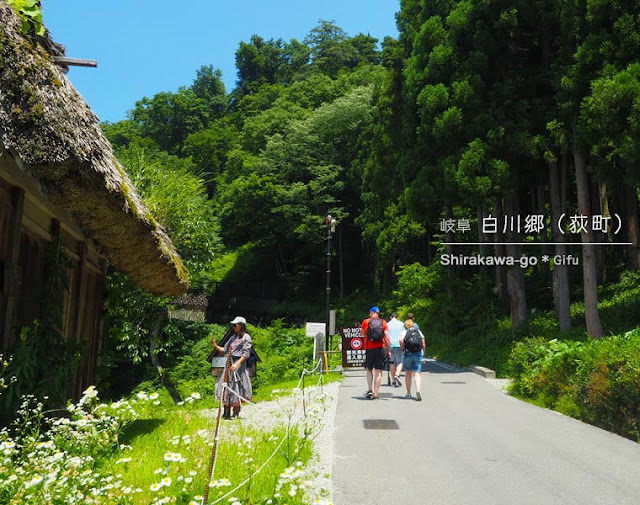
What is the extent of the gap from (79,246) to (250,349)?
327cm

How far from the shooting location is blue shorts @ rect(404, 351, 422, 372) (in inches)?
451

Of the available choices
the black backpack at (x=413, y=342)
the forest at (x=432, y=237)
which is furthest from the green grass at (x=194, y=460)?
the black backpack at (x=413, y=342)

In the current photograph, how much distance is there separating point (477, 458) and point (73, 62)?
6472 mm

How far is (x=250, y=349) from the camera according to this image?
9.75m

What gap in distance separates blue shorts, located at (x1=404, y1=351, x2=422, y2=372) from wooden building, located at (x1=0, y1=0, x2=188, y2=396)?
5363mm

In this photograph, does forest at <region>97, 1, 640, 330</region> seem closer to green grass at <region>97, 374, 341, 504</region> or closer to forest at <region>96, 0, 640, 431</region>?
forest at <region>96, 0, 640, 431</region>

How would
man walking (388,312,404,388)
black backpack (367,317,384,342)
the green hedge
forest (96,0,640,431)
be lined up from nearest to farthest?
the green hedge → black backpack (367,317,384,342) → man walking (388,312,404,388) → forest (96,0,640,431)

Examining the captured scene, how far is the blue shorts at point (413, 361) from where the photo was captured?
11445 millimetres

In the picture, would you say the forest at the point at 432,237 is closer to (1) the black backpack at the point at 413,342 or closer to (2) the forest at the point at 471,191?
(2) the forest at the point at 471,191

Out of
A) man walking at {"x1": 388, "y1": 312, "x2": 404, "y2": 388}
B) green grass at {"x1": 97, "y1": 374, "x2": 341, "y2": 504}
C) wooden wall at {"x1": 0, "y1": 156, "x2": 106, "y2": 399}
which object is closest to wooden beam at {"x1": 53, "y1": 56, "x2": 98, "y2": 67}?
wooden wall at {"x1": 0, "y1": 156, "x2": 106, "y2": 399}

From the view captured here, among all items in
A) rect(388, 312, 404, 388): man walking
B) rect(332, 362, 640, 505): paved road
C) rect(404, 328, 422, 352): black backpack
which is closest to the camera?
rect(332, 362, 640, 505): paved road

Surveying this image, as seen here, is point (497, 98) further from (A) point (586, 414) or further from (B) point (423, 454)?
(B) point (423, 454)

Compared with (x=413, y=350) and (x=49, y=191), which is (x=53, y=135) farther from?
(x=413, y=350)

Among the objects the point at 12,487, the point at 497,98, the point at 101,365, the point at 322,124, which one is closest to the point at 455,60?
the point at 497,98
